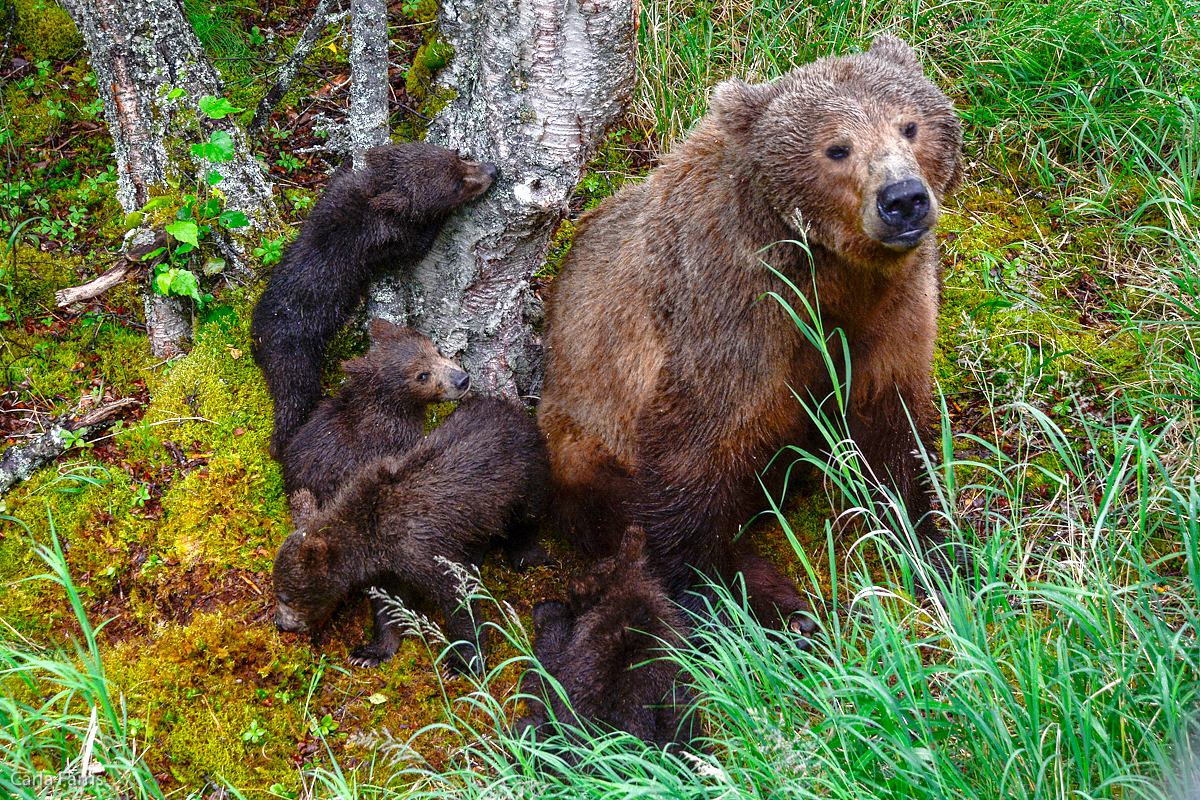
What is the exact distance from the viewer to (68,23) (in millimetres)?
7371

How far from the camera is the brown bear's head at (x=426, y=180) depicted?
495cm

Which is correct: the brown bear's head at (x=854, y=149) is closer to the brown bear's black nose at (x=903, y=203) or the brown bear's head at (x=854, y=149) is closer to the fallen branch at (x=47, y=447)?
the brown bear's black nose at (x=903, y=203)

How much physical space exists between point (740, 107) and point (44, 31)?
5.99m

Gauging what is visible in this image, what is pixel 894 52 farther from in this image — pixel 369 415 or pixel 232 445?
pixel 232 445

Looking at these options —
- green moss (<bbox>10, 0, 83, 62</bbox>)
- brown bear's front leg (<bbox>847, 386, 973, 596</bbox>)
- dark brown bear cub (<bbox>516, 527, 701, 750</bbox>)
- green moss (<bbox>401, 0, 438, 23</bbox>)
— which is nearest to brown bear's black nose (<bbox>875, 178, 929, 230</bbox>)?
brown bear's front leg (<bbox>847, 386, 973, 596</bbox>)

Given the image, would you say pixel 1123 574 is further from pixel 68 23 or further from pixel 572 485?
pixel 68 23

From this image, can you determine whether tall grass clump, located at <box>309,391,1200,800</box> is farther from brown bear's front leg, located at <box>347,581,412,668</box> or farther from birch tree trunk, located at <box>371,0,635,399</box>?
birch tree trunk, located at <box>371,0,635,399</box>

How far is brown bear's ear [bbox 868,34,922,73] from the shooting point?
13.8 feet

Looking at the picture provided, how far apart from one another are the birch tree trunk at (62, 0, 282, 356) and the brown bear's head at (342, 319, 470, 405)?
1.18 m

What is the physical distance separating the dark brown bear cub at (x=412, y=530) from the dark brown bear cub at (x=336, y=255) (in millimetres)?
760

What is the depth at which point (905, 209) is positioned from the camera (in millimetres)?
3670

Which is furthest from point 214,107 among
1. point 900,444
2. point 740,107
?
point 900,444

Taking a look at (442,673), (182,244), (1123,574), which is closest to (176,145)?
(182,244)

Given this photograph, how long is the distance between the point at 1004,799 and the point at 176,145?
512 cm
